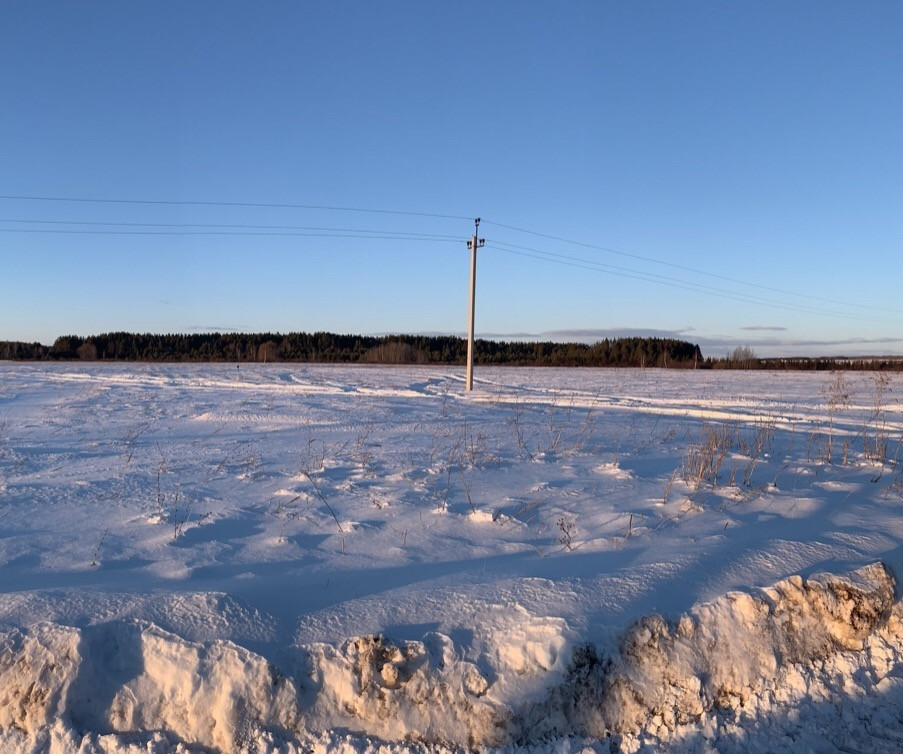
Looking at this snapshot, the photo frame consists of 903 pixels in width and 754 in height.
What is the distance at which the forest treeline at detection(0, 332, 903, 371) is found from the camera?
166 ft

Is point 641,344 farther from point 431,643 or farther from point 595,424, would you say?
point 431,643

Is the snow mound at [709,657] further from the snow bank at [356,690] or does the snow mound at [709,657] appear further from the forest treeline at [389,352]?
the forest treeline at [389,352]

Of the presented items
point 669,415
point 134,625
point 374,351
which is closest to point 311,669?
point 134,625

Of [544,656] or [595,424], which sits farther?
[595,424]

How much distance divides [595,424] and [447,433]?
278cm

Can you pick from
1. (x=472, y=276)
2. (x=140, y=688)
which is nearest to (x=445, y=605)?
(x=140, y=688)

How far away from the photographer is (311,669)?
369cm

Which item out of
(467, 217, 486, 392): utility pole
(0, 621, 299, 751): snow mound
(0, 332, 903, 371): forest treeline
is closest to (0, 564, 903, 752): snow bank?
(0, 621, 299, 751): snow mound

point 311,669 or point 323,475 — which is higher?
point 323,475

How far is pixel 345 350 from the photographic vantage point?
71.5 metres

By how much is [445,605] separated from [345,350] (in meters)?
68.3

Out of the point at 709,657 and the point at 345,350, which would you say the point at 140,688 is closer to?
the point at 709,657

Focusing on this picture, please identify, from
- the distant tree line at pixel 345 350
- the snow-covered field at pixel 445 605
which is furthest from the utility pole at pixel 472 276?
the distant tree line at pixel 345 350

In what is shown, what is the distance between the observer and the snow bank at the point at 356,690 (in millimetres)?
3459
